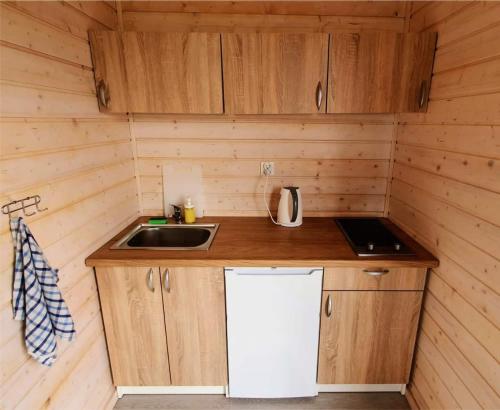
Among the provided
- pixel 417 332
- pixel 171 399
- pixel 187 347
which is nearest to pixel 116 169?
pixel 187 347

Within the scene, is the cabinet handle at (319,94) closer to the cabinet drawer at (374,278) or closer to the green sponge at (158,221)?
the cabinet drawer at (374,278)

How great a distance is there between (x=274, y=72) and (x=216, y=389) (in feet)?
5.86

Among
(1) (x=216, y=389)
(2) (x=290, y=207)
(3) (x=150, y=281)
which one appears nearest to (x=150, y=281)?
(3) (x=150, y=281)

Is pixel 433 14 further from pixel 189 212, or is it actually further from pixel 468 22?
pixel 189 212

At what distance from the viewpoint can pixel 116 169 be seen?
166cm

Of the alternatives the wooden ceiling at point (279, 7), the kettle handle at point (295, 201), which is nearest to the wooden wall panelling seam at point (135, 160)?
the wooden ceiling at point (279, 7)

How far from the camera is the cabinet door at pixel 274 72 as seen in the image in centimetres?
144

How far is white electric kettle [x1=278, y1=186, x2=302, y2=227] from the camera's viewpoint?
1.73 metres

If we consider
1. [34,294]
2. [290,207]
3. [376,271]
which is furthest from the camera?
[290,207]

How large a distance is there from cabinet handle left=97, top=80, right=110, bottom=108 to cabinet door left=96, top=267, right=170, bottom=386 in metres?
0.83

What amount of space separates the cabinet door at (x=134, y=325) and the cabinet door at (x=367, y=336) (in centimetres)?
85

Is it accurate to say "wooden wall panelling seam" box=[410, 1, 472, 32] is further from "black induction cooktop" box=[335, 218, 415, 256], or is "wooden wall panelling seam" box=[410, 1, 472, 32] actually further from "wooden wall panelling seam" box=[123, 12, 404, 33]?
"black induction cooktop" box=[335, 218, 415, 256]

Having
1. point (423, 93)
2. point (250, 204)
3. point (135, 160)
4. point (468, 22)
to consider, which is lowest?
point (250, 204)

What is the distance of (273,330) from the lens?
1.51m
